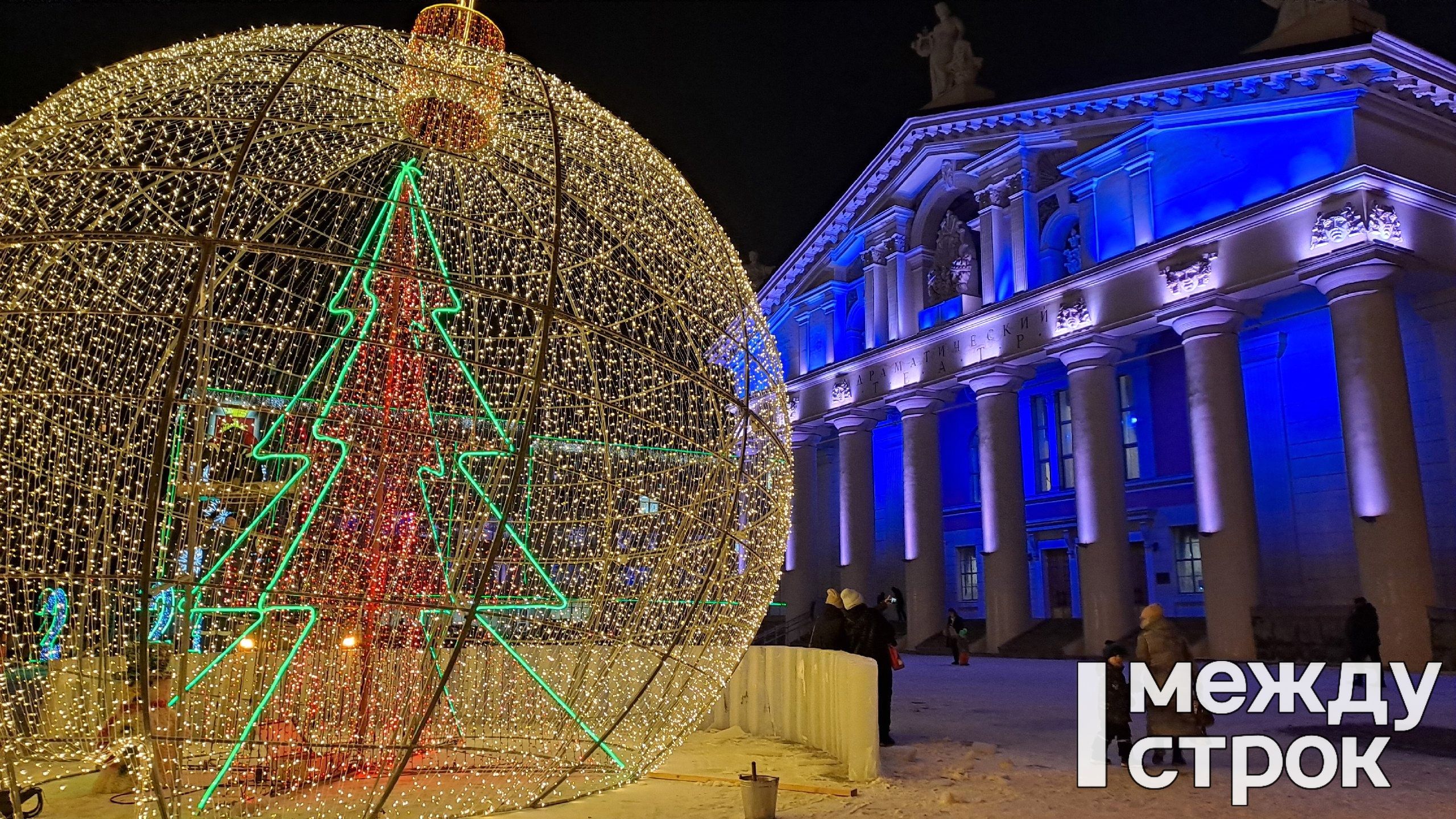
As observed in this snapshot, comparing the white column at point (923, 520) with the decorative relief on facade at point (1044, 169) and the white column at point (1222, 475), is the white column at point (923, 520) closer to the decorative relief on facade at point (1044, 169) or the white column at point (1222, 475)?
the decorative relief on facade at point (1044, 169)

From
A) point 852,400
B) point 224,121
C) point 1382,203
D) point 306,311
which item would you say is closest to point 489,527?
point 306,311

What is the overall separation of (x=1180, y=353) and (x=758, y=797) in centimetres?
2054

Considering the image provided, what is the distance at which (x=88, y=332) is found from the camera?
5.21 meters

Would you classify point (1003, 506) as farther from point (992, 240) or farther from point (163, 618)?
point (163, 618)

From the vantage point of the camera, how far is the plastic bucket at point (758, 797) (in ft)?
19.0

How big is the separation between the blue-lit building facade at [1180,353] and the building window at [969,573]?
0.12m

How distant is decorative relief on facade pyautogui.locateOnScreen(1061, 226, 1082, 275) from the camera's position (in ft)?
75.6

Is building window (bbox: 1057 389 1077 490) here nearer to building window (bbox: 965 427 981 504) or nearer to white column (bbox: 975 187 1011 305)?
building window (bbox: 965 427 981 504)

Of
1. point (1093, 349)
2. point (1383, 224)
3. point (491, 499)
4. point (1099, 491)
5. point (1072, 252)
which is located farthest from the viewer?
point (1072, 252)

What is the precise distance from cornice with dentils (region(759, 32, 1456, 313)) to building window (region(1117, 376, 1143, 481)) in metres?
6.61

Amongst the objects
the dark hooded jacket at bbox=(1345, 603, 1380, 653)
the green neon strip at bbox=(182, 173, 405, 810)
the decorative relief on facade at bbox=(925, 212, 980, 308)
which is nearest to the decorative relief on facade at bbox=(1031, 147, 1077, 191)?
the decorative relief on facade at bbox=(925, 212, 980, 308)

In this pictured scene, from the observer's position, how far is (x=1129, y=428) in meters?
24.4

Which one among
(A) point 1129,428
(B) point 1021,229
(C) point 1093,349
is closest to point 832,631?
(C) point 1093,349

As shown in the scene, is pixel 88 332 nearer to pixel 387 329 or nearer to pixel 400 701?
pixel 387 329
